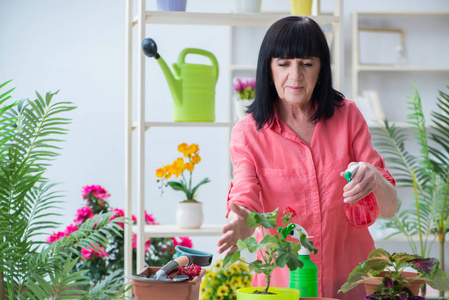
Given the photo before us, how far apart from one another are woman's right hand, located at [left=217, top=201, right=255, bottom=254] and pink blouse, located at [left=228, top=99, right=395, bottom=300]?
266 mm

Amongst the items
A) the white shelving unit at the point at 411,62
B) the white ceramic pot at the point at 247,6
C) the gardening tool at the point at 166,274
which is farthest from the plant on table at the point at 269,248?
the white shelving unit at the point at 411,62

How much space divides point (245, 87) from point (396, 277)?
1627 mm

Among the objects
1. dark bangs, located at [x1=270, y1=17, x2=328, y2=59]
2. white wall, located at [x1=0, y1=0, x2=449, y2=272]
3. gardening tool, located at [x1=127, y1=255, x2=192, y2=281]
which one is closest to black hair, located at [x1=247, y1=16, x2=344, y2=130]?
dark bangs, located at [x1=270, y1=17, x2=328, y2=59]

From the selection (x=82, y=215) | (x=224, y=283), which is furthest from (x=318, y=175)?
(x=82, y=215)

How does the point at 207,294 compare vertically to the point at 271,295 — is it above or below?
below

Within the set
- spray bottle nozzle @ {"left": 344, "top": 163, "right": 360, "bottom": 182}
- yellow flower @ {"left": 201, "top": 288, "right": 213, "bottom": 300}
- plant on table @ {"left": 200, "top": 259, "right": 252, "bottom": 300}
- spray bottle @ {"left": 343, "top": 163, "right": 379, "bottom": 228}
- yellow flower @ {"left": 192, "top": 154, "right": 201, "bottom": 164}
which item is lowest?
yellow flower @ {"left": 201, "top": 288, "right": 213, "bottom": 300}

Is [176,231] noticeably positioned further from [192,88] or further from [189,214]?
[192,88]

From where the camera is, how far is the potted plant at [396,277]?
103 centimetres

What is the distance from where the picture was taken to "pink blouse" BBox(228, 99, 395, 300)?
153cm

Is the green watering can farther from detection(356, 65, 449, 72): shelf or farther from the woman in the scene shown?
detection(356, 65, 449, 72): shelf

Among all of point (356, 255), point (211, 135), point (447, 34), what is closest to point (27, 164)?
point (356, 255)

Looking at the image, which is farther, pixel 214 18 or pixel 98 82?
pixel 98 82

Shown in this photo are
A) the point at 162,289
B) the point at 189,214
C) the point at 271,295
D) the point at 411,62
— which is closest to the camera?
the point at 271,295

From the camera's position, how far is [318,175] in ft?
5.04
